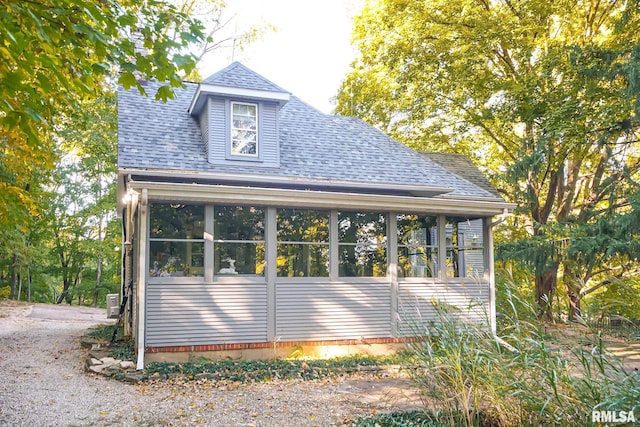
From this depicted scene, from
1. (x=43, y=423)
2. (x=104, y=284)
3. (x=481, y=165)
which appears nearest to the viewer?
(x=43, y=423)

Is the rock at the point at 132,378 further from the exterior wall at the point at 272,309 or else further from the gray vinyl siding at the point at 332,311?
the gray vinyl siding at the point at 332,311

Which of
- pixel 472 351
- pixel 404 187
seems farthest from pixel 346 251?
pixel 472 351

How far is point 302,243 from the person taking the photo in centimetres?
Answer: 1000

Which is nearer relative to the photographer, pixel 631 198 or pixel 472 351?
pixel 472 351

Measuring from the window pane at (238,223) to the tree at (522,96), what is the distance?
21.5ft

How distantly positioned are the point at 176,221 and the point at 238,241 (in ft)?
3.76

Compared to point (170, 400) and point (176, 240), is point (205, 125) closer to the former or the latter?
point (176, 240)

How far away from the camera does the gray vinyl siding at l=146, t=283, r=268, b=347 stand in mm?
8812

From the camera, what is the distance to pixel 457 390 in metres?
4.77

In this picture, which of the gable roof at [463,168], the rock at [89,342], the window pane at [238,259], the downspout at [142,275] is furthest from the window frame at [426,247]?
the rock at [89,342]

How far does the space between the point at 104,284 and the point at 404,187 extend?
Answer: 864 inches

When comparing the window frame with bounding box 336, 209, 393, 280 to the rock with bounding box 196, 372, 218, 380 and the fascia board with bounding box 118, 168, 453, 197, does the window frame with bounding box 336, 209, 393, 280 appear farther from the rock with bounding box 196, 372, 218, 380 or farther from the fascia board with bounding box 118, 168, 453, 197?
the rock with bounding box 196, 372, 218, 380

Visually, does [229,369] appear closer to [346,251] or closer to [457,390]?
[346,251]

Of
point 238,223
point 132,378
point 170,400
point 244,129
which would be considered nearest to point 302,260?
point 238,223
